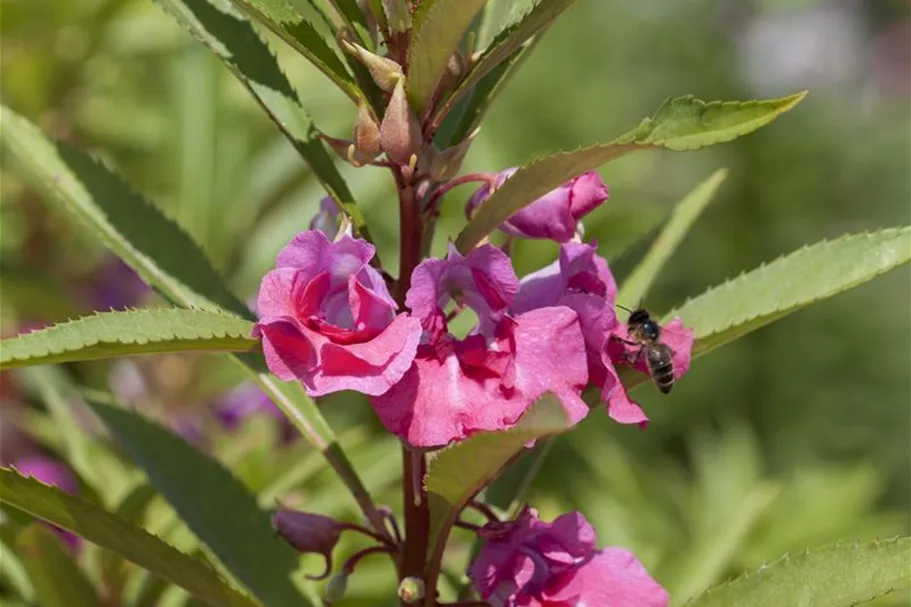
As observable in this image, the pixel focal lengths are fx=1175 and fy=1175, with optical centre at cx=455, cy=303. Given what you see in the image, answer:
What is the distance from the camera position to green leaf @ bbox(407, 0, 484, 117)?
33.1 inches

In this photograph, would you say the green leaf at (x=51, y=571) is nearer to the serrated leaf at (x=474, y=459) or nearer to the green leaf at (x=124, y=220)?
the green leaf at (x=124, y=220)

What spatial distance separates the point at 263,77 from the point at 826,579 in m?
0.66

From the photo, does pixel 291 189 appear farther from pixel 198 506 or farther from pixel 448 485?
pixel 448 485

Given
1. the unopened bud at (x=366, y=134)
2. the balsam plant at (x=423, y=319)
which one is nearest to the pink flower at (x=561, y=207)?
the balsam plant at (x=423, y=319)

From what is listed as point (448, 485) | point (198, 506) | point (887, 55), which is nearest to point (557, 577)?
point (448, 485)

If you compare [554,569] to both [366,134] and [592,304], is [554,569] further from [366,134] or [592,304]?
[366,134]

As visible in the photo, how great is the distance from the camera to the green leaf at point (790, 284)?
3.41 feet

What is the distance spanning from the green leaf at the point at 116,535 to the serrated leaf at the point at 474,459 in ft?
0.63

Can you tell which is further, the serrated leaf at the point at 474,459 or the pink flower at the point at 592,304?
the pink flower at the point at 592,304

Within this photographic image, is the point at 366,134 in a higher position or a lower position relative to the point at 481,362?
higher

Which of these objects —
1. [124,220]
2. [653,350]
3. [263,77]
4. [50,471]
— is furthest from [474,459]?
[50,471]

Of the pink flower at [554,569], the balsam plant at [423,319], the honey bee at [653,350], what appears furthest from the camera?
the honey bee at [653,350]

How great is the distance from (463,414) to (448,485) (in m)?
0.06

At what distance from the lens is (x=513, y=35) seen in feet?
3.04
